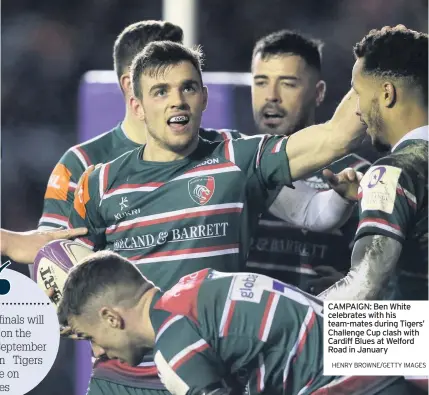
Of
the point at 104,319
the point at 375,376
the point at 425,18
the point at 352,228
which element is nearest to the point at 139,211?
the point at 104,319

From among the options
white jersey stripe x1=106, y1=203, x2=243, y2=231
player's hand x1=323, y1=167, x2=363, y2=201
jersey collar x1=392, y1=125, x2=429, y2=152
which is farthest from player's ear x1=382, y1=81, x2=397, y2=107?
white jersey stripe x1=106, y1=203, x2=243, y2=231

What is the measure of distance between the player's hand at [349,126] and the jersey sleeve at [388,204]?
0.37 ft

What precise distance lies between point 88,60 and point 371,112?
93 cm

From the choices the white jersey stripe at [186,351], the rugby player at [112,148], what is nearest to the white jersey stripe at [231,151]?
the rugby player at [112,148]

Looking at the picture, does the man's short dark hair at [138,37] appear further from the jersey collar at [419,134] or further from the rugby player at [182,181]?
the jersey collar at [419,134]

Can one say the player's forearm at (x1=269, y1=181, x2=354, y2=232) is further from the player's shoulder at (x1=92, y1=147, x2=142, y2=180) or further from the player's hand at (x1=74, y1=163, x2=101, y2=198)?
the player's hand at (x1=74, y1=163, x2=101, y2=198)

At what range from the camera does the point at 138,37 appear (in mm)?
3201

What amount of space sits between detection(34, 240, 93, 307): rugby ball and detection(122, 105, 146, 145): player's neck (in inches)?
14.7

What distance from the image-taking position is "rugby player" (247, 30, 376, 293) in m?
3.15

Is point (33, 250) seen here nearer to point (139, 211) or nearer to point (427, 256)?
point (139, 211)

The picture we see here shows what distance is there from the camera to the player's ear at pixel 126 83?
320 centimetres

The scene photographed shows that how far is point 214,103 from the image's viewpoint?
3186 millimetres

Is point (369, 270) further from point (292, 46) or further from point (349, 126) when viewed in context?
point (292, 46)

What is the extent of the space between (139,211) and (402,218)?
78 centimetres
